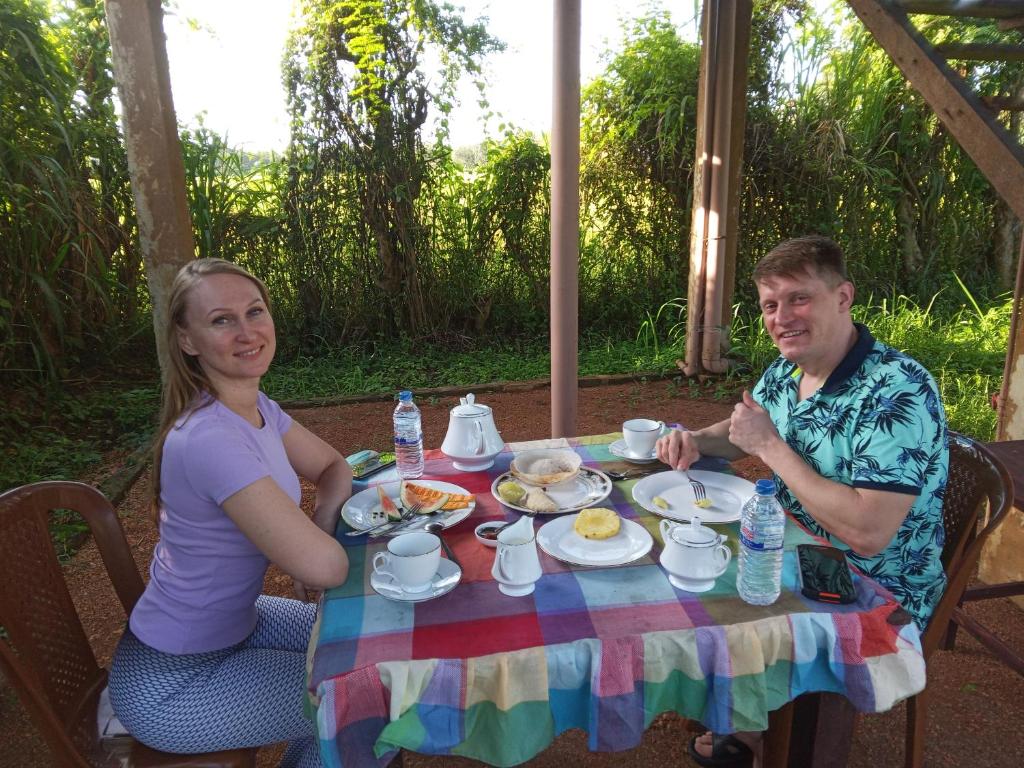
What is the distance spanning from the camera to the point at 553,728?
107 centimetres

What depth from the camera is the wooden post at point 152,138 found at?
3021 mm

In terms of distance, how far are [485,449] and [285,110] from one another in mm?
5761

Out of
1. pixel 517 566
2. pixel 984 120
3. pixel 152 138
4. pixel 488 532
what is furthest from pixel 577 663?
pixel 152 138

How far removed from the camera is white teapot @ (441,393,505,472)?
72.4 inches

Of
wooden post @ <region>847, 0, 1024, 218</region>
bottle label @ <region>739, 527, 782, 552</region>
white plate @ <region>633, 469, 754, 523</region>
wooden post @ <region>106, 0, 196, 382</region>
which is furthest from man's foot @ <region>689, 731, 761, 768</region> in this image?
wooden post @ <region>106, 0, 196, 382</region>

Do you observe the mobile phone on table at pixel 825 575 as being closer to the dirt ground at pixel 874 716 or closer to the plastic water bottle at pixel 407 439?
the dirt ground at pixel 874 716

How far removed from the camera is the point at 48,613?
1431mm

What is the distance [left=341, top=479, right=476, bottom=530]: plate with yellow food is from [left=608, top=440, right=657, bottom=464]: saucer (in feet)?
1.69

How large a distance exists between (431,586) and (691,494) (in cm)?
76

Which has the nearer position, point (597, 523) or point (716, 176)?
point (597, 523)

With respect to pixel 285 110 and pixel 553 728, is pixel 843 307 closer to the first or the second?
pixel 553 728

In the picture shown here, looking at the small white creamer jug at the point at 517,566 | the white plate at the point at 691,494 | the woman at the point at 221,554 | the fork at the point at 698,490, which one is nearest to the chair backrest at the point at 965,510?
the white plate at the point at 691,494

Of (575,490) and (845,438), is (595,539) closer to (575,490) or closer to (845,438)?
(575,490)

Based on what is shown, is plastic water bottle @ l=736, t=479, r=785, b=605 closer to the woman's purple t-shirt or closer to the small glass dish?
the small glass dish
